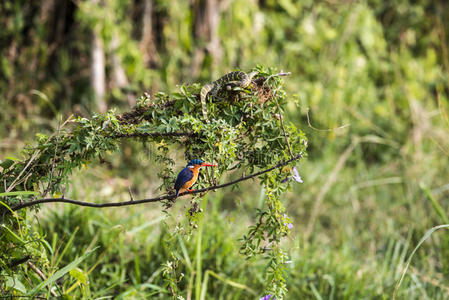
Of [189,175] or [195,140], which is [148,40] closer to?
[195,140]

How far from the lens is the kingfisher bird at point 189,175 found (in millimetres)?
1810

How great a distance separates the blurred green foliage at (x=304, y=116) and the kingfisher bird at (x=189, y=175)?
1.05m

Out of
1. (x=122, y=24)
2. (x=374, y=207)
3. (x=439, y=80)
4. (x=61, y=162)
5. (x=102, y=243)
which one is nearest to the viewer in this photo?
(x=61, y=162)

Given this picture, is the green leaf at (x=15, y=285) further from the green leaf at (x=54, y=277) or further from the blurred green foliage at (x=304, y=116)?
the blurred green foliage at (x=304, y=116)

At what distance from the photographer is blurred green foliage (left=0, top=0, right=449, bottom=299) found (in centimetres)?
319

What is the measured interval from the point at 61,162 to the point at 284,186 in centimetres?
102

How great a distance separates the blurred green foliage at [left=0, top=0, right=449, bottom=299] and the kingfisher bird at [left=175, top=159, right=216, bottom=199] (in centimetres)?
105

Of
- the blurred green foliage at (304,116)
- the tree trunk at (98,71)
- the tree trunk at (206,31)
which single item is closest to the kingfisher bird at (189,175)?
the blurred green foliage at (304,116)

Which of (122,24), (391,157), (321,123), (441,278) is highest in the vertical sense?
(122,24)

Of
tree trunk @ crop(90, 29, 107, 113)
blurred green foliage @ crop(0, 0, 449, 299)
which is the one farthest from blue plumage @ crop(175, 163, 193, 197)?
tree trunk @ crop(90, 29, 107, 113)

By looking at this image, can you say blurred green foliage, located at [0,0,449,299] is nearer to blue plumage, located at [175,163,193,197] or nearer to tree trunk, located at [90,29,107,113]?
tree trunk, located at [90,29,107,113]

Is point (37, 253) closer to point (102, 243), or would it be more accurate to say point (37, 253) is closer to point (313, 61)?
point (102, 243)

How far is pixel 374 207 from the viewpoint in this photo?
4.96 meters

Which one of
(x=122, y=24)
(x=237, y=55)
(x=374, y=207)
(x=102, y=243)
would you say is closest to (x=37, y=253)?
(x=102, y=243)
